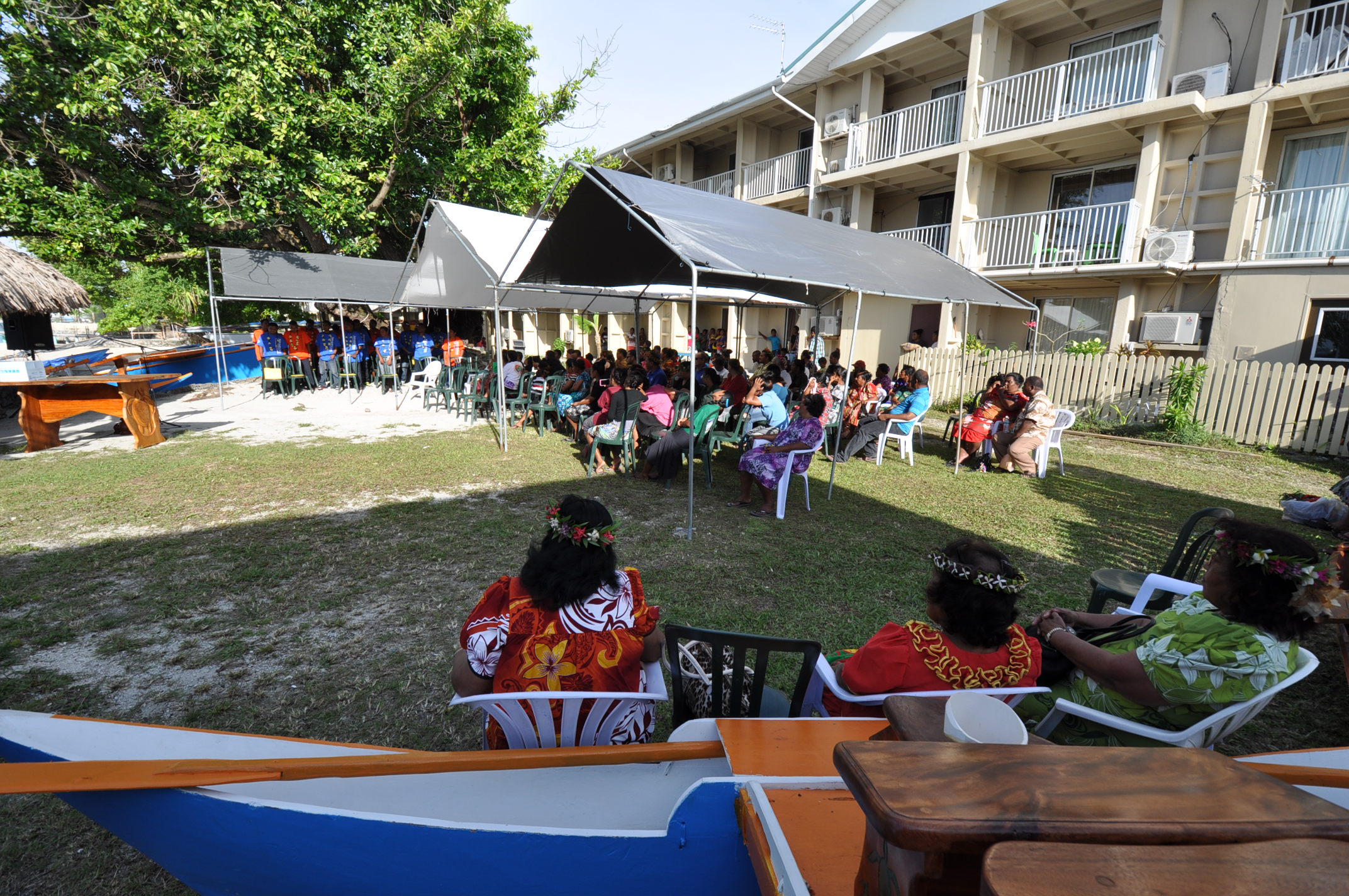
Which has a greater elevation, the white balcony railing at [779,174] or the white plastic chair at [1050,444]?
the white balcony railing at [779,174]

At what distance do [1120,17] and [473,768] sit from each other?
52.4ft

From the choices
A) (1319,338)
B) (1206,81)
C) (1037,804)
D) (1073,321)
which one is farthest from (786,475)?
(1206,81)

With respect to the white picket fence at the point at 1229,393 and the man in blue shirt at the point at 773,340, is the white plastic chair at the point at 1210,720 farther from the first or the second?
the man in blue shirt at the point at 773,340

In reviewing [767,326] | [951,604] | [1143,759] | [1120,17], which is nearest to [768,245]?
[951,604]

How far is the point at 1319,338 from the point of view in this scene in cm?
927

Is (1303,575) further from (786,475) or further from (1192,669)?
(786,475)

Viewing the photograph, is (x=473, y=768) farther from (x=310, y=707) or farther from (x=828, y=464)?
(x=828, y=464)

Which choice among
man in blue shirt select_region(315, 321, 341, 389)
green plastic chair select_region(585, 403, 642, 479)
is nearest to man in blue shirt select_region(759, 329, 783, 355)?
green plastic chair select_region(585, 403, 642, 479)

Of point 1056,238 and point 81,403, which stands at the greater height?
point 1056,238

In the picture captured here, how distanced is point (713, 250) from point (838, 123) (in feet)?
42.0

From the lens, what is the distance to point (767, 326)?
1825cm

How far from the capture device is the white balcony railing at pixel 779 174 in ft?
54.1

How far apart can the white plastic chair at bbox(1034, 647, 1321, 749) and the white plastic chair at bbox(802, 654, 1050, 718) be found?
0.62 feet

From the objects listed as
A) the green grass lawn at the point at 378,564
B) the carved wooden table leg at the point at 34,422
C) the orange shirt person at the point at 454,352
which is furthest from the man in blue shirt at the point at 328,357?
the carved wooden table leg at the point at 34,422
